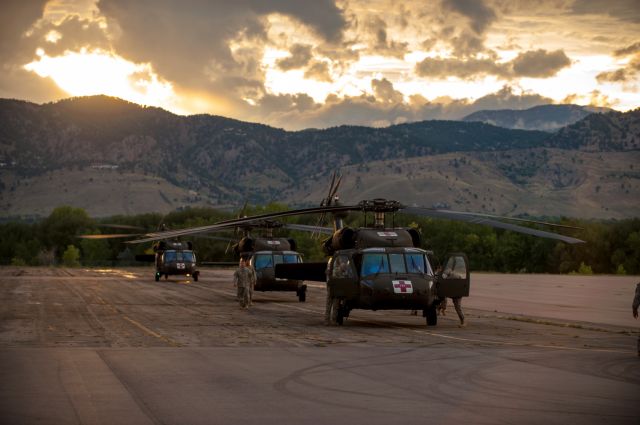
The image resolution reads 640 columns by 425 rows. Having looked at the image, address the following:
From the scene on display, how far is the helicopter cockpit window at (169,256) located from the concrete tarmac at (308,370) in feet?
102

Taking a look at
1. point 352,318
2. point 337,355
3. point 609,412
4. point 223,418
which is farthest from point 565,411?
point 352,318

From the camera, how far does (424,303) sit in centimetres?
2498

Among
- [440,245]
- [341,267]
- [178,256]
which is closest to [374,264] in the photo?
[341,267]

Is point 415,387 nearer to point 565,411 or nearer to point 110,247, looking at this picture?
point 565,411

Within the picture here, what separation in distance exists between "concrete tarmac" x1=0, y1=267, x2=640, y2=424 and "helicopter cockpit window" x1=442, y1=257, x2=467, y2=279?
60.5 inches

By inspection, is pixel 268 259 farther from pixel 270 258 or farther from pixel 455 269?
pixel 455 269

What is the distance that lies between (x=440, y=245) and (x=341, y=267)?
121 meters

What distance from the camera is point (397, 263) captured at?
25641mm

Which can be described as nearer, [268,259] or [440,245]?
[268,259]

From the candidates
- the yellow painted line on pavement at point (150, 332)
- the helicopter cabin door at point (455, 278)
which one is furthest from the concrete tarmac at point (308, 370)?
the helicopter cabin door at point (455, 278)

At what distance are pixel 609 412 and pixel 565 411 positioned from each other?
0.55m

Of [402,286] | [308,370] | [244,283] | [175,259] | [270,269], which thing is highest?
[175,259]

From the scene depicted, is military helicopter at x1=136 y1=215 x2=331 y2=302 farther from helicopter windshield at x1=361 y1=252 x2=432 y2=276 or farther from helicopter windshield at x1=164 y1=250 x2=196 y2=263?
helicopter windshield at x1=164 y1=250 x2=196 y2=263

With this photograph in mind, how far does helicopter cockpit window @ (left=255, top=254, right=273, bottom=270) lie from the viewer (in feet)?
130
